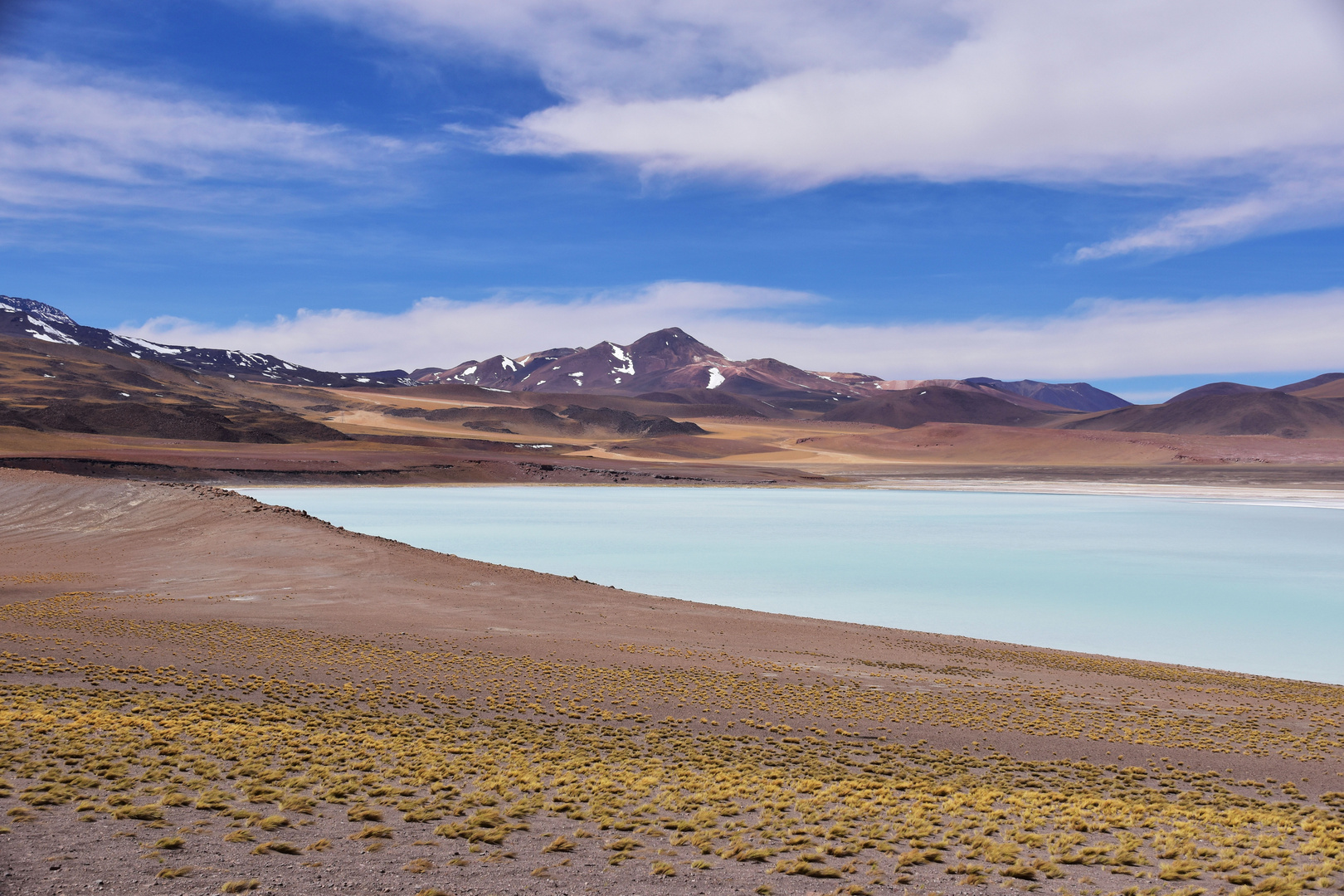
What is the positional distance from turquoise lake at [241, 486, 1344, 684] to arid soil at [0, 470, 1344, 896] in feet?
15.9

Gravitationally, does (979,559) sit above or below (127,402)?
below

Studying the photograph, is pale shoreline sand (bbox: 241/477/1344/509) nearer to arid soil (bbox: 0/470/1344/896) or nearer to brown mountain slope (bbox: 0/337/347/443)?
brown mountain slope (bbox: 0/337/347/443)

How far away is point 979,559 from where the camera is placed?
37531 mm

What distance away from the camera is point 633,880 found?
7.29 m

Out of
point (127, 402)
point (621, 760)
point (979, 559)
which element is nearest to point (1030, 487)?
point (979, 559)

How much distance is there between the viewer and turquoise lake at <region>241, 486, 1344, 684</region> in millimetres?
24578

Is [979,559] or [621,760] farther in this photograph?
[979,559]

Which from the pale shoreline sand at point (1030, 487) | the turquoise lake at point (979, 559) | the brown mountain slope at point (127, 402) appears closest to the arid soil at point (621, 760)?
the turquoise lake at point (979, 559)

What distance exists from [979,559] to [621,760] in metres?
29.7

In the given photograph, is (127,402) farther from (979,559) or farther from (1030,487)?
(979,559)

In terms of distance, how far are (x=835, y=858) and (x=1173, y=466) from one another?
10434cm

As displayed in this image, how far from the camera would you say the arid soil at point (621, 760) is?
750 centimetres

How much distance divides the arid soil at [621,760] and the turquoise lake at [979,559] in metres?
4.85

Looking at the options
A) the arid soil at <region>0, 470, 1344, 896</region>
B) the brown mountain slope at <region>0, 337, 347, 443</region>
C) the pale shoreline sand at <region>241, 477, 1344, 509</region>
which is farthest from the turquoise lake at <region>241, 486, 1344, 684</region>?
the brown mountain slope at <region>0, 337, 347, 443</region>
